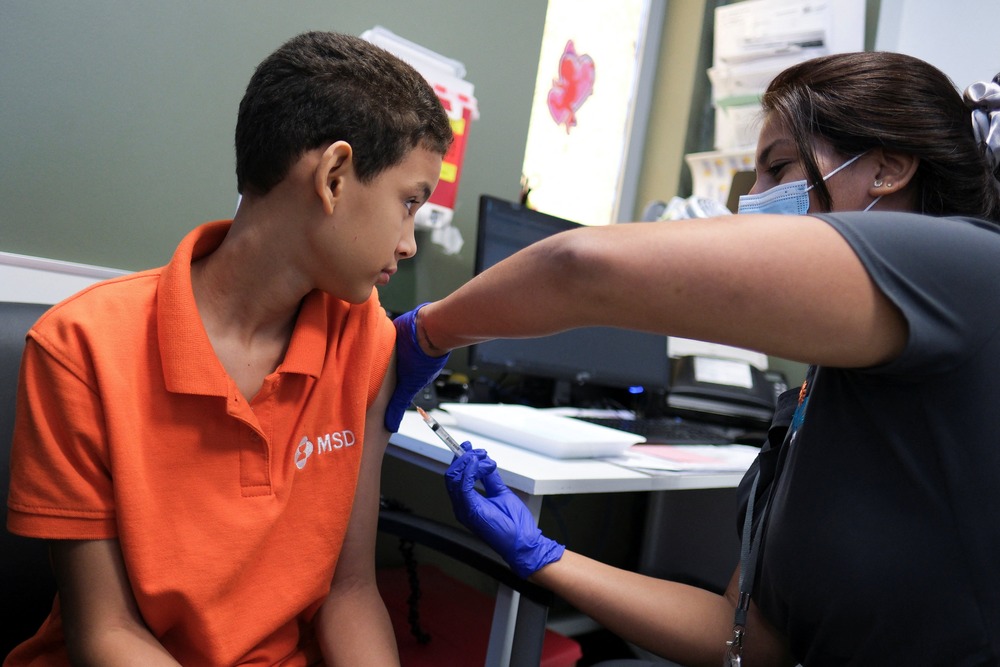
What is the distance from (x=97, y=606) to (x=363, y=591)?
36 cm

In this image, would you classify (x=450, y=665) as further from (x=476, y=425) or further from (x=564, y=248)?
(x=564, y=248)

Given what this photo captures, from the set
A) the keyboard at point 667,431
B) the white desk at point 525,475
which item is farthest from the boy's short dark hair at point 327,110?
the keyboard at point 667,431

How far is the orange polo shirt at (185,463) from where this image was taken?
31.3 inches

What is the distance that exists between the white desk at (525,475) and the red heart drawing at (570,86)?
1.43 metres

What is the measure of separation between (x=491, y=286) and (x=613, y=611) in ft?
1.81

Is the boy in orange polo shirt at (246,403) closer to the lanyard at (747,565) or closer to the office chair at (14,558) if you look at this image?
the office chair at (14,558)

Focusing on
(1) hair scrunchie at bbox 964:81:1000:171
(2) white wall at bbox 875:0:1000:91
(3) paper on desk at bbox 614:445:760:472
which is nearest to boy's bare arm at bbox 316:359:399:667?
(3) paper on desk at bbox 614:445:760:472

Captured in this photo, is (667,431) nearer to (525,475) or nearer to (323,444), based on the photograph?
(525,475)

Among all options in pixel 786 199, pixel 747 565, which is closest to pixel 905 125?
pixel 786 199

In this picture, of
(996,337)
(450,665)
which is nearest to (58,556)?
(450,665)

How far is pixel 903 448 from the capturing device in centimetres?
74

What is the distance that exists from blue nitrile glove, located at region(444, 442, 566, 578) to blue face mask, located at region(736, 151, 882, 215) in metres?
0.57

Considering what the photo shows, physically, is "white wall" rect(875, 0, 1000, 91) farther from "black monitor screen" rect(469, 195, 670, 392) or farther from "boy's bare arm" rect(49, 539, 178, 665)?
"boy's bare arm" rect(49, 539, 178, 665)

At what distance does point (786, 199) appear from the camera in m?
1.05
